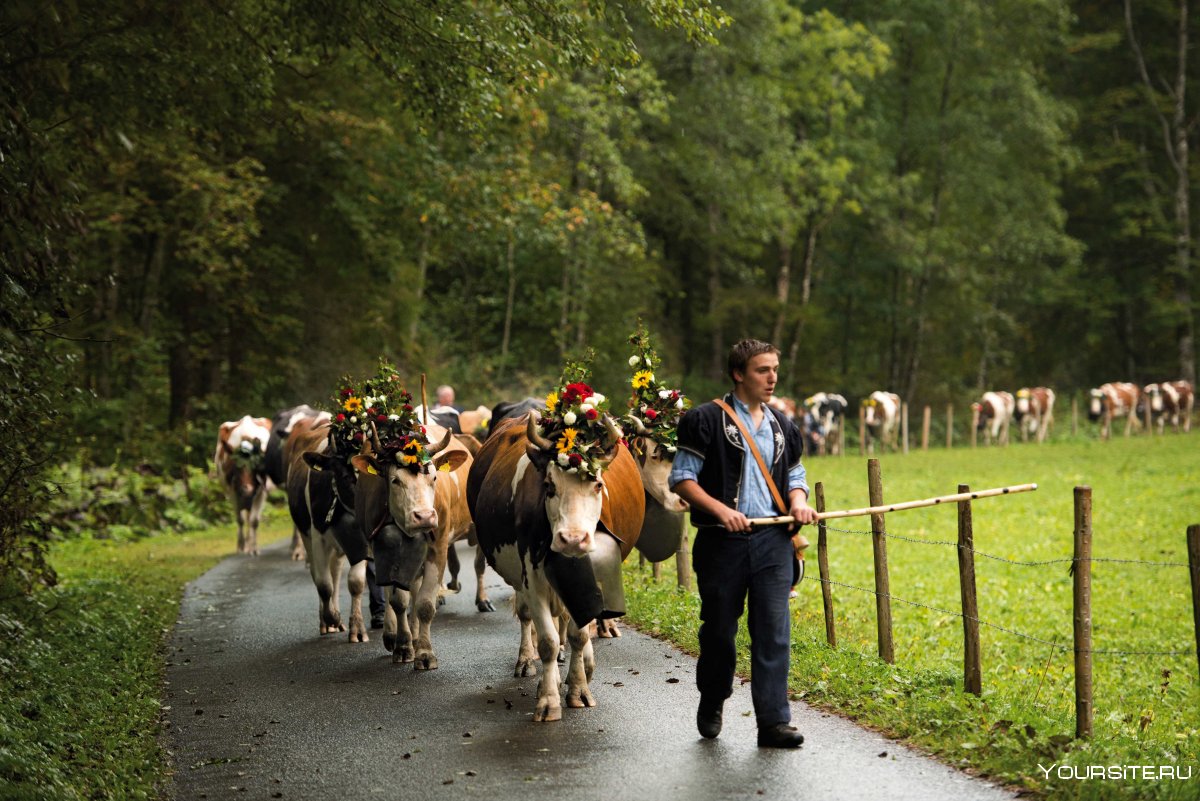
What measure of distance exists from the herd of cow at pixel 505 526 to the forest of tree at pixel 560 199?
8.13ft

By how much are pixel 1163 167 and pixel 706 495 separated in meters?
57.4

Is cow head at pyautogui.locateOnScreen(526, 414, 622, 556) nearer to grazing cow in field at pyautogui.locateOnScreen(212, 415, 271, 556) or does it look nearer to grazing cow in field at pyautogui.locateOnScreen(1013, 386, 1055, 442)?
grazing cow in field at pyautogui.locateOnScreen(212, 415, 271, 556)

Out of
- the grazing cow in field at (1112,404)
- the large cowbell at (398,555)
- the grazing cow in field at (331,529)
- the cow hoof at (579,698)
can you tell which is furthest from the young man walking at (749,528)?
the grazing cow in field at (1112,404)

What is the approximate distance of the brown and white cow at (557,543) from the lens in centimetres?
835

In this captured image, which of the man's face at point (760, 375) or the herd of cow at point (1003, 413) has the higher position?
the man's face at point (760, 375)

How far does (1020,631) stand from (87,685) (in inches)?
360

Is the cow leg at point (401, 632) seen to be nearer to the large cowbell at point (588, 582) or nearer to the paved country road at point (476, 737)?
the paved country road at point (476, 737)

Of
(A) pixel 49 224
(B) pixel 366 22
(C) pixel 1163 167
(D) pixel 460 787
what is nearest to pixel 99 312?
(B) pixel 366 22

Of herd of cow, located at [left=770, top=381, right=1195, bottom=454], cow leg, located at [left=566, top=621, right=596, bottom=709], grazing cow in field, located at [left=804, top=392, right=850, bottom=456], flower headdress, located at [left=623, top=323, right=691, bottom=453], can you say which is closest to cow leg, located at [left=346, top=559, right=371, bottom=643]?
flower headdress, located at [left=623, top=323, right=691, bottom=453]

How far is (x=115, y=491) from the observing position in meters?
24.2

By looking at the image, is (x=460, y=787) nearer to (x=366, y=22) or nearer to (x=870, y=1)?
(x=366, y=22)

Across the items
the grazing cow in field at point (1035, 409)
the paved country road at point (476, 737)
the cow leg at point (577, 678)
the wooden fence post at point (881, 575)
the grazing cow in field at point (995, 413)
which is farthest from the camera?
the grazing cow in field at point (1035, 409)

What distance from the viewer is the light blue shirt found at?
25.0 ft

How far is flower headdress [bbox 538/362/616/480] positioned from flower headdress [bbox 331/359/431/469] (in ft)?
6.84
